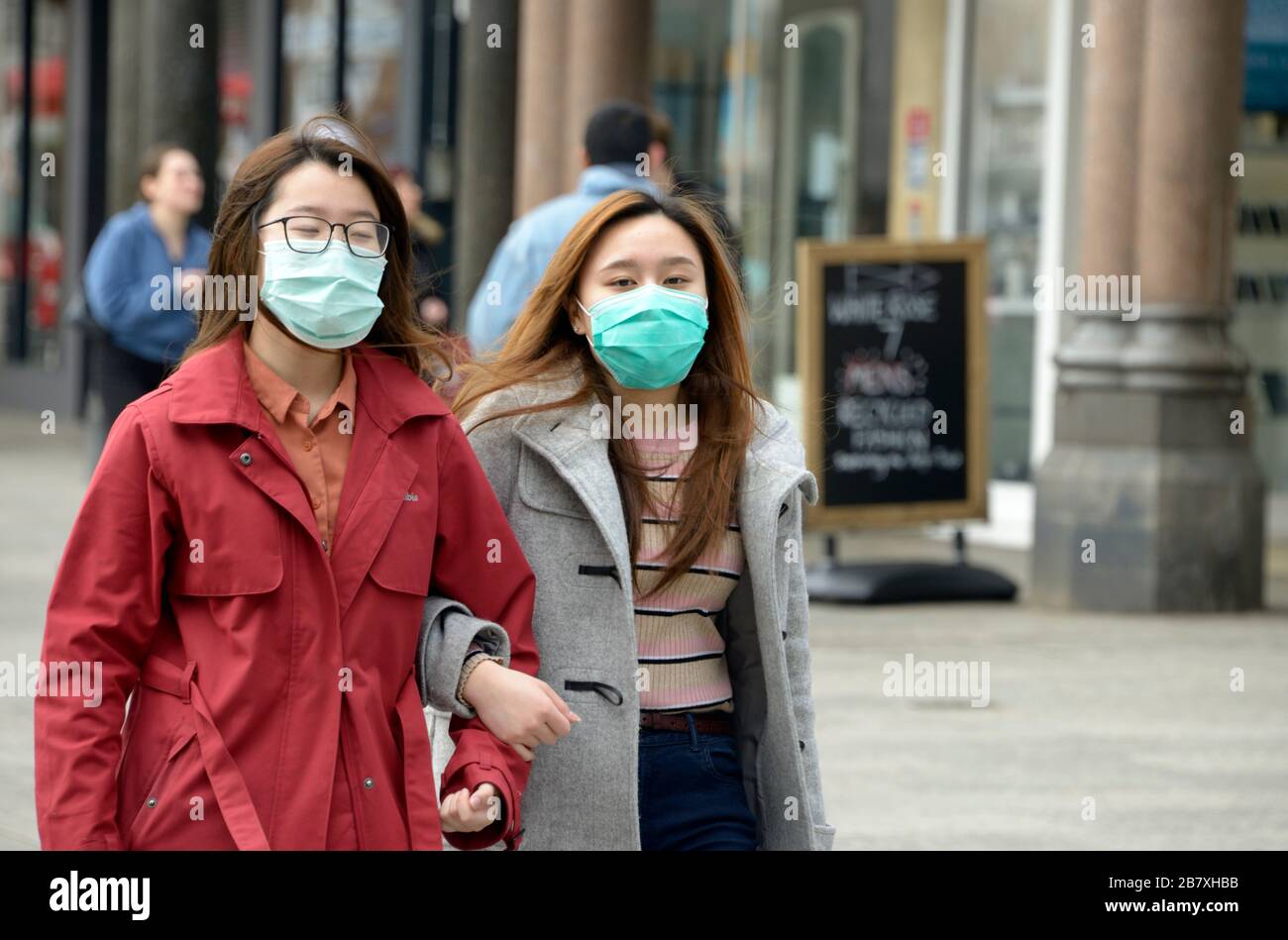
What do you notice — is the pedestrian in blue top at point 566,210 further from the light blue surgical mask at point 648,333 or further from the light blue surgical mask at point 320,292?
the light blue surgical mask at point 320,292

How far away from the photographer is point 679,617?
3387 mm

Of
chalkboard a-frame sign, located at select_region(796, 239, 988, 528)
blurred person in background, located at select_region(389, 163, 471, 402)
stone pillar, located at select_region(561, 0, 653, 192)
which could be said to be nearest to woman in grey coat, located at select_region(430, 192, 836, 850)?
blurred person in background, located at select_region(389, 163, 471, 402)

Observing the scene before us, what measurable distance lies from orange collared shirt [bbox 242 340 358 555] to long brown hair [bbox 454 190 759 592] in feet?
1.51

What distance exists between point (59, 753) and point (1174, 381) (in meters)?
7.82

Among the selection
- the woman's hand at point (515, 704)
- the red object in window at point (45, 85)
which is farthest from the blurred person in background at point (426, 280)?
the red object in window at point (45, 85)

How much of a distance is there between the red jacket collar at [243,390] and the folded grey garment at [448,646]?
272 mm

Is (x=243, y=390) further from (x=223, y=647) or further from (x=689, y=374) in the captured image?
(x=689, y=374)

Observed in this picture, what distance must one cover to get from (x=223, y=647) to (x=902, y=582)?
756 centimetres

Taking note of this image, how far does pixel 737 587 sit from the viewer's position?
3.44 meters

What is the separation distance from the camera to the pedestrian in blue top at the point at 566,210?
7.44 metres

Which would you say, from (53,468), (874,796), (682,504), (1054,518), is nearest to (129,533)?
(682,504)

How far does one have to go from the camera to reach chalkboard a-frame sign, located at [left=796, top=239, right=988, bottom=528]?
10289 millimetres

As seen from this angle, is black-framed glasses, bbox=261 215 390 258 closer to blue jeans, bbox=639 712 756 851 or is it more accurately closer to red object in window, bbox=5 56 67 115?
blue jeans, bbox=639 712 756 851
